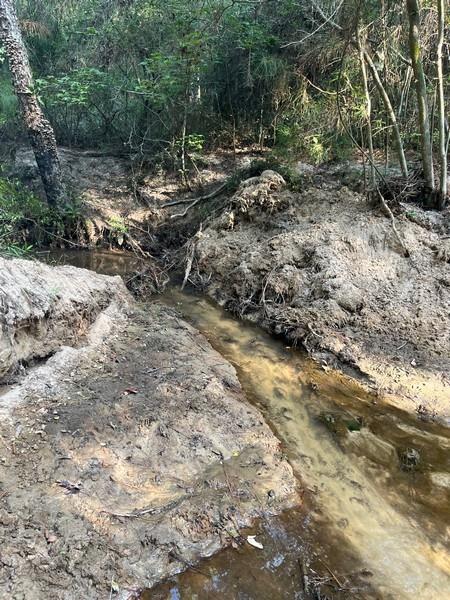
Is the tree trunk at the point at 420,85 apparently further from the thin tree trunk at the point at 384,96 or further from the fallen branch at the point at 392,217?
the fallen branch at the point at 392,217

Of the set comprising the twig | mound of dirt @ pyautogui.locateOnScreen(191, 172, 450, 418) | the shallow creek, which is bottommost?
the shallow creek

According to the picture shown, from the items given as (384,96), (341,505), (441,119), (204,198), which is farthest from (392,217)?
(341,505)

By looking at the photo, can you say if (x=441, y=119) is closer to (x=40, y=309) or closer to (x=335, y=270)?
(x=335, y=270)

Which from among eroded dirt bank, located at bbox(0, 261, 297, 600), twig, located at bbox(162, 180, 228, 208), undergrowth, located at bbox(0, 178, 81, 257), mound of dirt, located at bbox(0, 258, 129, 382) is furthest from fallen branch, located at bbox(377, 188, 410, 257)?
undergrowth, located at bbox(0, 178, 81, 257)

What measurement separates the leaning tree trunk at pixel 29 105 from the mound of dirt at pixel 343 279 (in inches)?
114

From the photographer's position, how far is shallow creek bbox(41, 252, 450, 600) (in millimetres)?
2615

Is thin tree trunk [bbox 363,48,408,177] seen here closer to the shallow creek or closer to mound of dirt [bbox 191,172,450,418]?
mound of dirt [bbox 191,172,450,418]

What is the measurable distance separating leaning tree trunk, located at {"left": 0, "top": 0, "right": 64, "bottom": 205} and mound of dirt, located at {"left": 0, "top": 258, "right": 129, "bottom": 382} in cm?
350

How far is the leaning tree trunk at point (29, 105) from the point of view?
6.98m

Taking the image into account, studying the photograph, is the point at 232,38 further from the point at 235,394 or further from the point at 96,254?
the point at 235,394

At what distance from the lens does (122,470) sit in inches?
123

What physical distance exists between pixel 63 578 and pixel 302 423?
2264mm

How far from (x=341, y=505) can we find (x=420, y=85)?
17.1 ft

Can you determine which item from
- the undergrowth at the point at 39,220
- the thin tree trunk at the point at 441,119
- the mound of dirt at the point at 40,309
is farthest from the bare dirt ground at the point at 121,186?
the thin tree trunk at the point at 441,119
